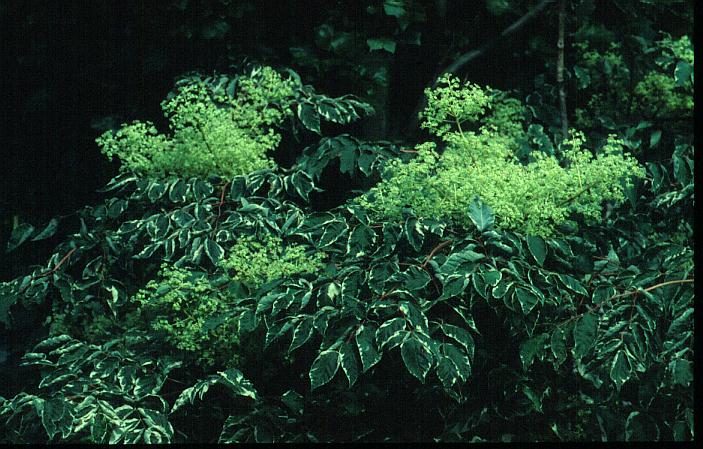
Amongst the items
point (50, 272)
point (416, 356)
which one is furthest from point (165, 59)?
point (416, 356)

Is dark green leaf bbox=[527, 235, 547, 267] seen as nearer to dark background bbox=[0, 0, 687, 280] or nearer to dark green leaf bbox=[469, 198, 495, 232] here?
dark green leaf bbox=[469, 198, 495, 232]

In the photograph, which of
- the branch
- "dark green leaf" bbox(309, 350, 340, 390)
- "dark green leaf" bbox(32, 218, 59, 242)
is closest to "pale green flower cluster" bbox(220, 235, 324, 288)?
"dark green leaf" bbox(309, 350, 340, 390)

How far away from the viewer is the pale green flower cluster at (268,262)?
270 centimetres

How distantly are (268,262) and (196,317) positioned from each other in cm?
33

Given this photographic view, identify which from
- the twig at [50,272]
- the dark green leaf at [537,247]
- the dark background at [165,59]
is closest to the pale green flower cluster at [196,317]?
the twig at [50,272]

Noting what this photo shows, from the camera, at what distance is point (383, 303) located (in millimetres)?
2287

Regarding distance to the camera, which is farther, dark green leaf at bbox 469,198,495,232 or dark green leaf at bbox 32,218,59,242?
dark green leaf at bbox 32,218,59,242

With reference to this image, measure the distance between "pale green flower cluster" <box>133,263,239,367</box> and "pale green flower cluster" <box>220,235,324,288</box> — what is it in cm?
10

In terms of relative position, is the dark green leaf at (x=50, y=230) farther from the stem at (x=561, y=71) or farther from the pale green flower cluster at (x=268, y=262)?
the stem at (x=561, y=71)

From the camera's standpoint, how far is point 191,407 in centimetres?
282

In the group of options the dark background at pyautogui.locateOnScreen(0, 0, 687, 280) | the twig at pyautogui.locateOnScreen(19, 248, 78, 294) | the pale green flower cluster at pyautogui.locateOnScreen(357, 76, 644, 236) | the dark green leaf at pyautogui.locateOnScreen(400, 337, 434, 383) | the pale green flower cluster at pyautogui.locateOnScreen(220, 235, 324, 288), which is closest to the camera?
the dark green leaf at pyautogui.locateOnScreen(400, 337, 434, 383)

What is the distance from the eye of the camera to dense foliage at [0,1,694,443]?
93.2 inches

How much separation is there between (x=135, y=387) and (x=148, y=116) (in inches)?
81.8

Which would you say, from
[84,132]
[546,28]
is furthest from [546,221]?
[84,132]
